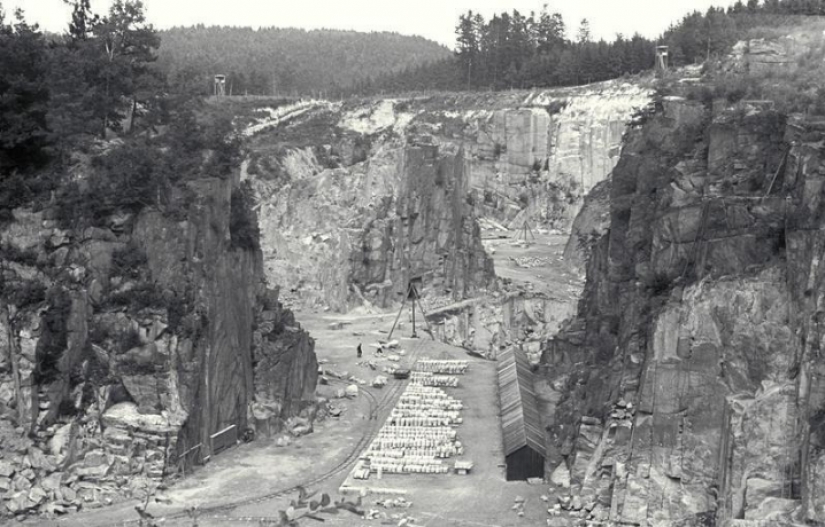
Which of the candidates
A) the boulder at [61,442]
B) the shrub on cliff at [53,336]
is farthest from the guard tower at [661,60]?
the boulder at [61,442]

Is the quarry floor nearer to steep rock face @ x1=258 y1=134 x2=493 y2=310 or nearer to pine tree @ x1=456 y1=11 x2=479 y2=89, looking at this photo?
steep rock face @ x1=258 y1=134 x2=493 y2=310

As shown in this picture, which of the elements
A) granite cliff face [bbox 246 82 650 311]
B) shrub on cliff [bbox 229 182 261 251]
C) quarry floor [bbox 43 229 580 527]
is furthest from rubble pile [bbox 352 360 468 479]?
granite cliff face [bbox 246 82 650 311]

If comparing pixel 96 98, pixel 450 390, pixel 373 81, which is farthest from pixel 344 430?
pixel 373 81

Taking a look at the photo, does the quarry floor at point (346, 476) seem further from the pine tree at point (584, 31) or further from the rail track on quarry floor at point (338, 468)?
the pine tree at point (584, 31)

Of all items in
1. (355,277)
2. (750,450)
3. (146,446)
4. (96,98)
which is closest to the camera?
(750,450)

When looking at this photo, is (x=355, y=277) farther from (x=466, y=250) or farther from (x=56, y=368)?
(x=56, y=368)

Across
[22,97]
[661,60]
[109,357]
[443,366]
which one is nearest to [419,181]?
[443,366]

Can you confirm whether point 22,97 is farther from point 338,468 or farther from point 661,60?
point 661,60
